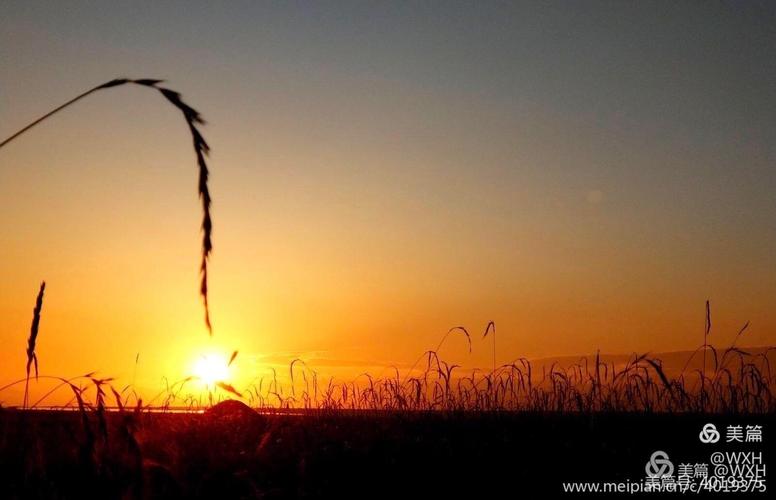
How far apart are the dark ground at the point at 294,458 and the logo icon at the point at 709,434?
0.13 metres

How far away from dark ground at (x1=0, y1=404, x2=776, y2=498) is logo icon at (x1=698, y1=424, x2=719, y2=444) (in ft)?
0.42

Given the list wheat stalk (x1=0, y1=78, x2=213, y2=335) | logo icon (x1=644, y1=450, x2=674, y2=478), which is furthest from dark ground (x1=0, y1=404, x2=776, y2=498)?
wheat stalk (x1=0, y1=78, x2=213, y2=335)

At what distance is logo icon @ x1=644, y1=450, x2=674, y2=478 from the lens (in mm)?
6352

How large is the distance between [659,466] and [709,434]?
8.22ft

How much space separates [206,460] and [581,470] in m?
3.09

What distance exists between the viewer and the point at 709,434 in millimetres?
8672

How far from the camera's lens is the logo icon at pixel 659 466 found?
20.8ft

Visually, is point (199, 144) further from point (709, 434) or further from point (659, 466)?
point (709, 434)

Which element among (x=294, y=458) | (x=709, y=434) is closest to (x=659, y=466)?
(x=709, y=434)

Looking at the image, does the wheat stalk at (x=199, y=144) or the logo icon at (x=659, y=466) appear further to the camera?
the logo icon at (x=659, y=466)

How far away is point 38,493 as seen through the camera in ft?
14.0

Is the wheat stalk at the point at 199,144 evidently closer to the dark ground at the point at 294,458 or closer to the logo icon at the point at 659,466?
the dark ground at the point at 294,458

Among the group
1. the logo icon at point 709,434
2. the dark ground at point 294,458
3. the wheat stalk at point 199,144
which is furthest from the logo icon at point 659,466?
the wheat stalk at point 199,144

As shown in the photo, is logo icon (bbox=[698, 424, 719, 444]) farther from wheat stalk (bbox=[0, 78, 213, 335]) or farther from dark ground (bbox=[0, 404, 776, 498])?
wheat stalk (bbox=[0, 78, 213, 335])
